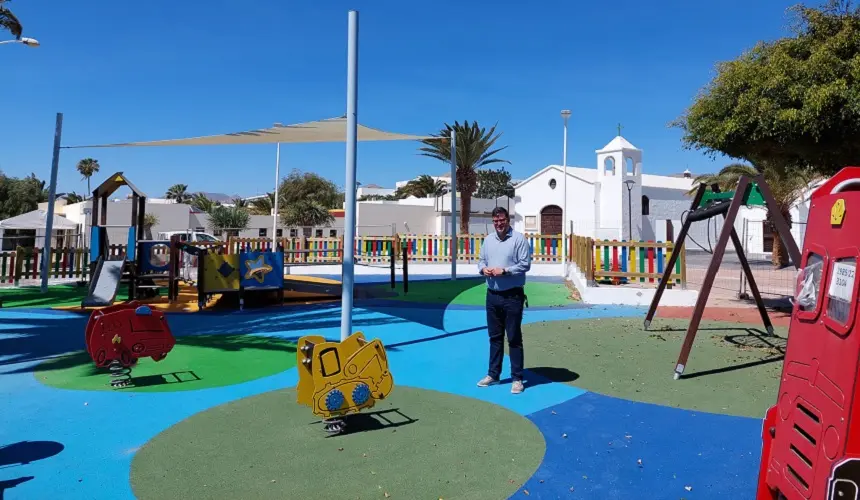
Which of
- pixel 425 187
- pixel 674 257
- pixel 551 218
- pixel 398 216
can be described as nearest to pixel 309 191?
pixel 425 187

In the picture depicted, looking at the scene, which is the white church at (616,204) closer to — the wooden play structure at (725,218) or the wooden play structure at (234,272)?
the wooden play structure at (234,272)

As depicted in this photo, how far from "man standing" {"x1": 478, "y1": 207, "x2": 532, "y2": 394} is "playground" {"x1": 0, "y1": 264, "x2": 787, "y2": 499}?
44cm

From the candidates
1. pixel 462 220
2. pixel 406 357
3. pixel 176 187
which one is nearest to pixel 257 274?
pixel 406 357

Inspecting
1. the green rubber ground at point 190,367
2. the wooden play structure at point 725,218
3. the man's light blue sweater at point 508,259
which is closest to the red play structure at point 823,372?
the man's light blue sweater at point 508,259

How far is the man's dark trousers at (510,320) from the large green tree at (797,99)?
6.05m

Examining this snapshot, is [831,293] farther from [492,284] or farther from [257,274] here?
[257,274]

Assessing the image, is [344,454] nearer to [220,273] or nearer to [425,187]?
[220,273]

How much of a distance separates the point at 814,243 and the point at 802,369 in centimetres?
65

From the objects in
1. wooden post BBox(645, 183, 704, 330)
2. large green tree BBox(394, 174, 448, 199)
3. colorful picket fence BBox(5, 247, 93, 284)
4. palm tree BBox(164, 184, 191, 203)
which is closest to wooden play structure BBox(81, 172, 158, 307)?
colorful picket fence BBox(5, 247, 93, 284)

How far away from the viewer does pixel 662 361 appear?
279 inches

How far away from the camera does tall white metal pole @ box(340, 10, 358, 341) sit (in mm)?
6422

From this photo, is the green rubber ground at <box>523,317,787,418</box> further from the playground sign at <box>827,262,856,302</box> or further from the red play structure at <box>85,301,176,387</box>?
the red play structure at <box>85,301,176,387</box>

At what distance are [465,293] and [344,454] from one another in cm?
1123

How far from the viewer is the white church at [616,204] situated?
1446 inches
